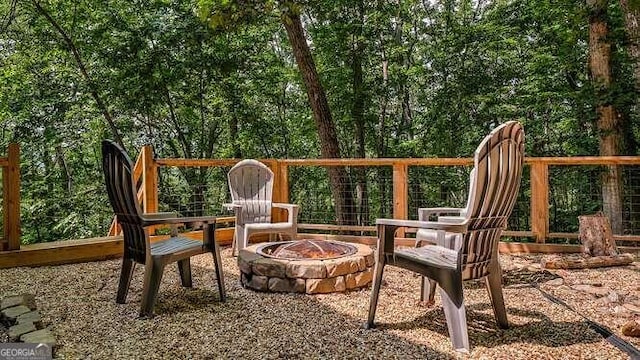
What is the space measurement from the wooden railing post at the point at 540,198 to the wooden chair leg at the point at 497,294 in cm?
243

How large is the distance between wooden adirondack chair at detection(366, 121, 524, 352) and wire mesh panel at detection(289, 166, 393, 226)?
3.34 m

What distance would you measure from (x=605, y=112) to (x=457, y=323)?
A: 16.2ft

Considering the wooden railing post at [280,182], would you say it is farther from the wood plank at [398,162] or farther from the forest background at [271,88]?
the forest background at [271,88]

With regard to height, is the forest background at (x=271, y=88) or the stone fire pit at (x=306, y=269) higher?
the forest background at (x=271, y=88)

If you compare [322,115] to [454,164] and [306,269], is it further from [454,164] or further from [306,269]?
[306,269]

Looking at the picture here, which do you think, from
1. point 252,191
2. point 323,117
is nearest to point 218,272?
point 252,191

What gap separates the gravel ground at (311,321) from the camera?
2154 millimetres

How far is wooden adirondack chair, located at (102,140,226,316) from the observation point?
2.68m

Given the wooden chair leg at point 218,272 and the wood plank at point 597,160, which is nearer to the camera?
the wooden chair leg at point 218,272

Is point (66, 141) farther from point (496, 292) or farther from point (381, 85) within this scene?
point (496, 292)

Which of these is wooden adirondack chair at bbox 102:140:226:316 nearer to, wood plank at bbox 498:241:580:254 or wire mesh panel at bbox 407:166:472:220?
wood plank at bbox 498:241:580:254

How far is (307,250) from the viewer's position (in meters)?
3.47

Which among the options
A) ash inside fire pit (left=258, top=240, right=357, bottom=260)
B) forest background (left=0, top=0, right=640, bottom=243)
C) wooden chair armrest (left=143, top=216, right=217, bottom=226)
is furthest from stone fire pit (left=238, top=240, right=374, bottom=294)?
forest background (left=0, top=0, right=640, bottom=243)

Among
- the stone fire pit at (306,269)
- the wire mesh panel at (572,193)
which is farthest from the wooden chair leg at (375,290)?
the wire mesh panel at (572,193)
